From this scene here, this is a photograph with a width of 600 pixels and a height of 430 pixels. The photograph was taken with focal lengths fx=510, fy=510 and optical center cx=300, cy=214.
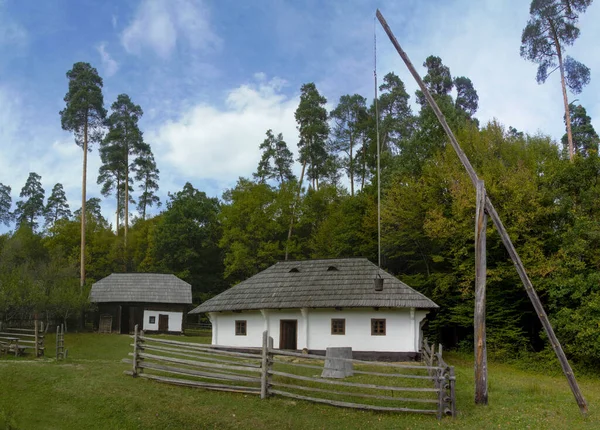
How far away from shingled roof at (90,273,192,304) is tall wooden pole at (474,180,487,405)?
2569 centimetres

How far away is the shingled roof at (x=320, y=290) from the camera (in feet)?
67.9

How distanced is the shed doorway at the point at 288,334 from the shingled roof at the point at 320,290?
1.12 metres

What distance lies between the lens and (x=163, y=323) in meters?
34.5

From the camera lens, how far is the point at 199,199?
169 feet

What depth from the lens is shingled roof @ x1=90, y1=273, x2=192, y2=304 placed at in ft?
113

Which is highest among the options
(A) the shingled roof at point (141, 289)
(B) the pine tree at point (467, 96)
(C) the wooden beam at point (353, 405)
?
(B) the pine tree at point (467, 96)

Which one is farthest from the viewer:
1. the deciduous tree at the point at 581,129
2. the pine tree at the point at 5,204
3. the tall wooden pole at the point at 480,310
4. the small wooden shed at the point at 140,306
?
the pine tree at the point at 5,204

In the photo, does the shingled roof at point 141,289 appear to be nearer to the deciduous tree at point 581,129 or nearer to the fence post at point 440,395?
the fence post at point 440,395

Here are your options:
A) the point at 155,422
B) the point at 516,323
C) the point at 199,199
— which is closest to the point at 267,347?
the point at 155,422

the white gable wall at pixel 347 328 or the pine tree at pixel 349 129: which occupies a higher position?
the pine tree at pixel 349 129

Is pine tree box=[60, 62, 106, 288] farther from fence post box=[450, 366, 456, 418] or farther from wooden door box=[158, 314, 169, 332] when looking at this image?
fence post box=[450, 366, 456, 418]

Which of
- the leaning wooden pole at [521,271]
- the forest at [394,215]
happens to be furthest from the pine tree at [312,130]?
the leaning wooden pole at [521,271]

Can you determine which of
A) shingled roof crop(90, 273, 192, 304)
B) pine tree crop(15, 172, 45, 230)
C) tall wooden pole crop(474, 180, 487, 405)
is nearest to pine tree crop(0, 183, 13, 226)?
pine tree crop(15, 172, 45, 230)

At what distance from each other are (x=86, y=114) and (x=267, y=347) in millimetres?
30379
